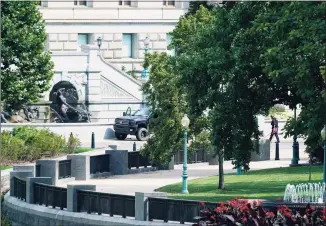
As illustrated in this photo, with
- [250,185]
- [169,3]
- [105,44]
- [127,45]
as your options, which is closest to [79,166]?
[250,185]

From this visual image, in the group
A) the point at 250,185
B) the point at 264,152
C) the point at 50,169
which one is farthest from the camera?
the point at 264,152

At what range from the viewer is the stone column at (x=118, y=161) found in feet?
202

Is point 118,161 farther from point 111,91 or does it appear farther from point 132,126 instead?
point 111,91

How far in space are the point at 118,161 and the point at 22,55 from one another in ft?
53.1

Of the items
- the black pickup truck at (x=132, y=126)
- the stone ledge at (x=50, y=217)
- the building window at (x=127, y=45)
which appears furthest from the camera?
the building window at (x=127, y=45)

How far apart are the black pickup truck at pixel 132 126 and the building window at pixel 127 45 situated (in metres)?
17.8

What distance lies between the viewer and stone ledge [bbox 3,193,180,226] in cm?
4125

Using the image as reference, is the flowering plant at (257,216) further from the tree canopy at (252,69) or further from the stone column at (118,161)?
the stone column at (118,161)

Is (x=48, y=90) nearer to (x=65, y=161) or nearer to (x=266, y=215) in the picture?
(x=65, y=161)

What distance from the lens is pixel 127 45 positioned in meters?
95.1

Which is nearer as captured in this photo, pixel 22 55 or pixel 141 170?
pixel 141 170

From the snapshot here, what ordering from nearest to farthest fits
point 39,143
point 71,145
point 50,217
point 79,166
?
point 50,217
point 79,166
point 39,143
point 71,145

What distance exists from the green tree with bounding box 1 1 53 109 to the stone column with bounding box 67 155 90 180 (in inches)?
689

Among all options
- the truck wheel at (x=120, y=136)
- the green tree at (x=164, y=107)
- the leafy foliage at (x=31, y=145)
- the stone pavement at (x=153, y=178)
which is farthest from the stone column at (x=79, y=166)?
the truck wheel at (x=120, y=136)
